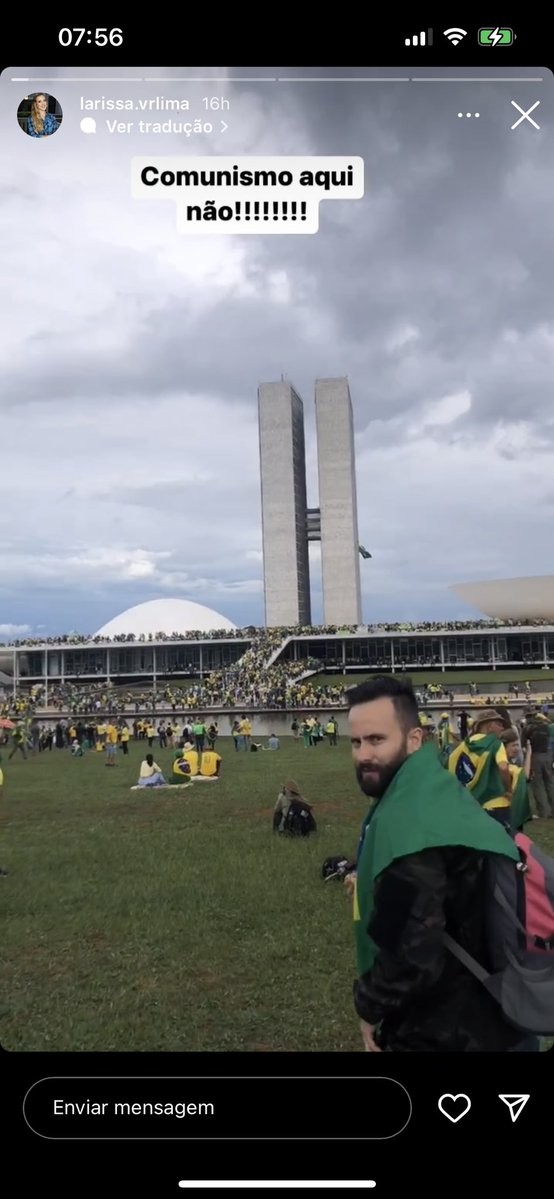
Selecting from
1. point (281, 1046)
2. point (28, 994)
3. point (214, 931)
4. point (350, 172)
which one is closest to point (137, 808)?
point (214, 931)

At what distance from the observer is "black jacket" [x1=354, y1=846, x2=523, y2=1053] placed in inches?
76.1

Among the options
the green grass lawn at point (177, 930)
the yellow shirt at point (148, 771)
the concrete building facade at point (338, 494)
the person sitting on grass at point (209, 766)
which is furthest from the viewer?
the person sitting on grass at point (209, 766)

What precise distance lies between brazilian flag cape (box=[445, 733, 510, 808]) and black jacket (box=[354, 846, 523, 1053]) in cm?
343

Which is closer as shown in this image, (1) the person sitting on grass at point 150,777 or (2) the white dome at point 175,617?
(1) the person sitting on grass at point 150,777

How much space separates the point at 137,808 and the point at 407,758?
1025 centimetres

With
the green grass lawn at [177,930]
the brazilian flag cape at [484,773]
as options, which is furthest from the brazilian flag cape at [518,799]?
the green grass lawn at [177,930]

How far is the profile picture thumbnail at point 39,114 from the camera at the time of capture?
2.88 m

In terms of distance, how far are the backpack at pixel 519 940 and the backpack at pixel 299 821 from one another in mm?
6868

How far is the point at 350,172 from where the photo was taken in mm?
3035

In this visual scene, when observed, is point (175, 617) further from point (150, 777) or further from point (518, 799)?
point (518, 799)
